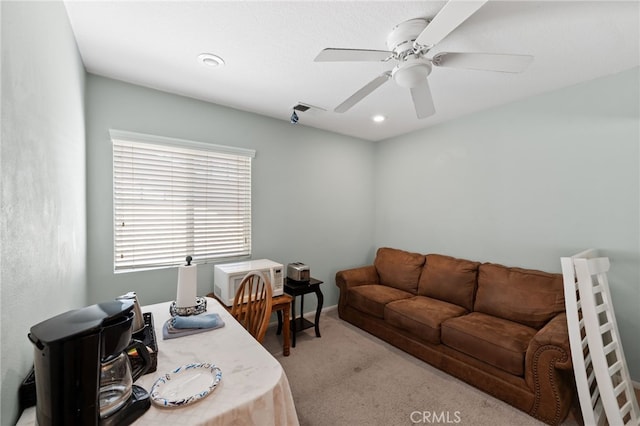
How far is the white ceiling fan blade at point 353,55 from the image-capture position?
58.6 inches

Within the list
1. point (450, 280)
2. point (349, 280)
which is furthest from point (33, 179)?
point (450, 280)

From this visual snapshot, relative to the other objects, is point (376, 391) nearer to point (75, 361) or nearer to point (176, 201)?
point (75, 361)

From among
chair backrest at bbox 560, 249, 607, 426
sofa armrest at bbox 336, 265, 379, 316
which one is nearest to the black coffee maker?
chair backrest at bbox 560, 249, 607, 426

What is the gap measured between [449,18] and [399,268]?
9.16 ft

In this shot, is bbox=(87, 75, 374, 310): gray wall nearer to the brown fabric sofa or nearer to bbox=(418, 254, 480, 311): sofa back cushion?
the brown fabric sofa

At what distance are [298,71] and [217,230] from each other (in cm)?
178

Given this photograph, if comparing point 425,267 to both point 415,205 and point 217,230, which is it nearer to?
point 415,205

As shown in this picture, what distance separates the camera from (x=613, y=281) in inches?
87.5

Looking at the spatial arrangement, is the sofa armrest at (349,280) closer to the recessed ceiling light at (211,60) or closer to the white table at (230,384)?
the white table at (230,384)

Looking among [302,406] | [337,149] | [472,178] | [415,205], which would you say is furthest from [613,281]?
[337,149]

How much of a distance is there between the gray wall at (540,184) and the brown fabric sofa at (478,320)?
1.20ft

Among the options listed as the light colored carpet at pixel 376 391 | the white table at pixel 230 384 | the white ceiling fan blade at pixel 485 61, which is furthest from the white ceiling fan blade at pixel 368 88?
the light colored carpet at pixel 376 391

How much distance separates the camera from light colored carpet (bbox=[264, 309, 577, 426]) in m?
1.87

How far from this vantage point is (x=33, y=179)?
1.00m
